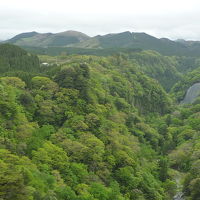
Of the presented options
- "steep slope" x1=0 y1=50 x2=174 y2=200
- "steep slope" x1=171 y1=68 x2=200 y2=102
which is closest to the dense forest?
"steep slope" x1=0 y1=50 x2=174 y2=200

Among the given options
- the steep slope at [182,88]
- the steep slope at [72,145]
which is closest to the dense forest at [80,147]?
the steep slope at [72,145]

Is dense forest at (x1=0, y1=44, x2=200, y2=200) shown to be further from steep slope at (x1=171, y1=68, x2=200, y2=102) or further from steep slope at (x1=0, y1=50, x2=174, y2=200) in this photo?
steep slope at (x1=171, y1=68, x2=200, y2=102)

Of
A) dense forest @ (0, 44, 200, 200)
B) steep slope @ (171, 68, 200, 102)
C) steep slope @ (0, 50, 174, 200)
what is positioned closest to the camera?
steep slope @ (0, 50, 174, 200)

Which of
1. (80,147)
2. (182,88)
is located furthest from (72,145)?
(182,88)

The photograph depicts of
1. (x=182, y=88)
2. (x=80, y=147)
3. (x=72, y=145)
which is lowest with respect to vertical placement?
(x=182, y=88)

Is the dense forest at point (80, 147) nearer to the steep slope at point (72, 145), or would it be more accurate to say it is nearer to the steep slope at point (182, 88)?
the steep slope at point (72, 145)

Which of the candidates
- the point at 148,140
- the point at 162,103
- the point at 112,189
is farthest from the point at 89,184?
the point at 162,103

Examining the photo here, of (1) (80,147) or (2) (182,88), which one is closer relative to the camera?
(1) (80,147)

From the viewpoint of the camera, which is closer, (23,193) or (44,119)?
(23,193)

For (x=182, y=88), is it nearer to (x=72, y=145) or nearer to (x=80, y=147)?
(x=80, y=147)

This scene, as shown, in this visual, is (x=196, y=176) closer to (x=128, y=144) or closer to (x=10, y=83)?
(x=128, y=144)

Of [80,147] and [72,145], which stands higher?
[72,145]
